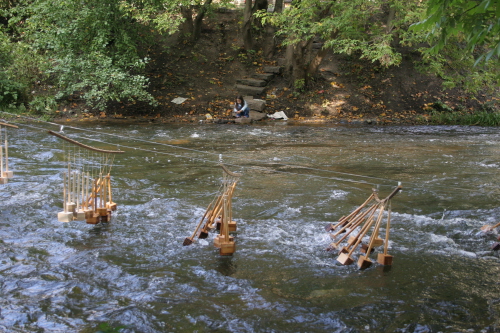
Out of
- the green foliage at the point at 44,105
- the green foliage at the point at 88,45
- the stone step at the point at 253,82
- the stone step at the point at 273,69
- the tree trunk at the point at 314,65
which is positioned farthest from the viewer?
the stone step at the point at 273,69

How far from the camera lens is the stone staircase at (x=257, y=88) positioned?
21406 millimetres

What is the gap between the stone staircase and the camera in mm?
21406

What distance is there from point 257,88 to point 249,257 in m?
17.0

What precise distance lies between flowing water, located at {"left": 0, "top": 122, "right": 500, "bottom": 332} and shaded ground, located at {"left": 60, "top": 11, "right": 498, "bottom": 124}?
894 cm

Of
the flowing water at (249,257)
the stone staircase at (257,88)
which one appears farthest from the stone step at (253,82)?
the flowing water at (249,257)

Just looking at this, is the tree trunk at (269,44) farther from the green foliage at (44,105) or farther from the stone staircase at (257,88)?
the green foliage at (44,105)

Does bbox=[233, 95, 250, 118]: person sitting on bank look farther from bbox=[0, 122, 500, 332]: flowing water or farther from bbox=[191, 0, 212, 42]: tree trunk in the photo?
bbox=[0, 122, 500, 332]: flowing water

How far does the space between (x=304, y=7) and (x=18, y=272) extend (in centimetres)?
1607

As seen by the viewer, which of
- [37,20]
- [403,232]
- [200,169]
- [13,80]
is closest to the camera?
[403,232]

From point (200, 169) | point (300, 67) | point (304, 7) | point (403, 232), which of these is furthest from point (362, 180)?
point (300, 67)

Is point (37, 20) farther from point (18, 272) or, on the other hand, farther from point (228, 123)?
point (18, 272)

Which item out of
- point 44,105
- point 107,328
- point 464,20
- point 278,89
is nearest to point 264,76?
point 278,89

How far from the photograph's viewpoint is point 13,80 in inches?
787

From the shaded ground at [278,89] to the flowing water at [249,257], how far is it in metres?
8.94
